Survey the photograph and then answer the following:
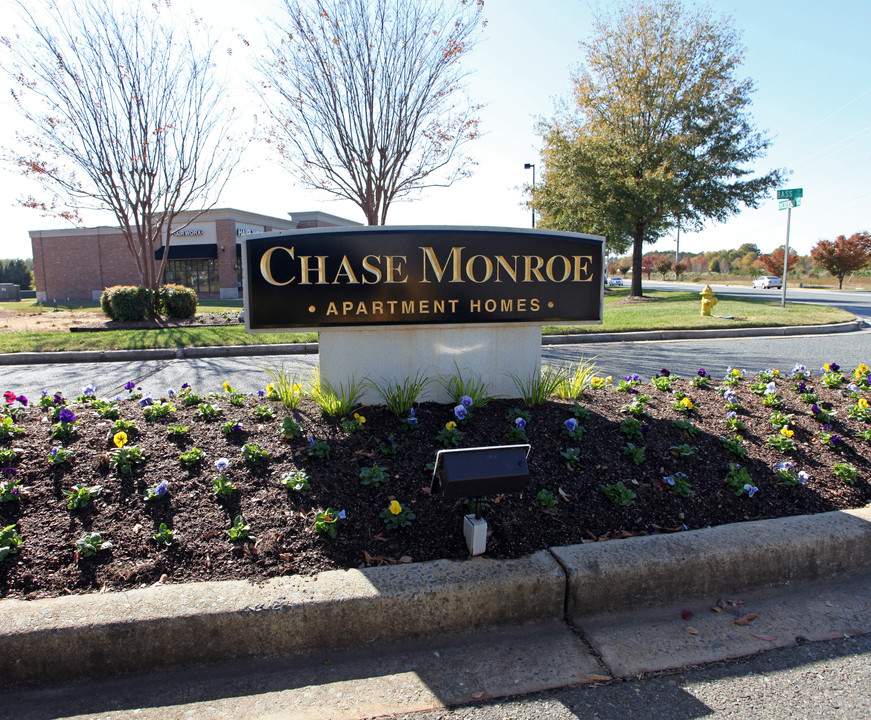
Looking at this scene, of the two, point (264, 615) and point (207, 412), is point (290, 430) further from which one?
point (264, 615)

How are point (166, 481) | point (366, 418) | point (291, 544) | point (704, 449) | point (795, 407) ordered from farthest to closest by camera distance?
point (795, 407)
point (366, 418)
point (704, 449)
point (166, 481)
point (291, 544)

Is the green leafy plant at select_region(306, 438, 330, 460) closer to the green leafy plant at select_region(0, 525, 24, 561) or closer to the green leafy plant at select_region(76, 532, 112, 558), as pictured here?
the green leafy plant at select_region(76, 532, 112, 558)

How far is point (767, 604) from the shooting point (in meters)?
2.58

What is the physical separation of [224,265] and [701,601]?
36.1m

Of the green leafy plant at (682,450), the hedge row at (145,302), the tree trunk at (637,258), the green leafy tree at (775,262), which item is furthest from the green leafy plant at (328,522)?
the green leafy tree at (775,262)

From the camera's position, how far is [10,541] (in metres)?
2.45

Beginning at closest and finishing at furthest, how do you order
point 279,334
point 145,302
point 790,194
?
point 279,334, point 790,194, point 145,302

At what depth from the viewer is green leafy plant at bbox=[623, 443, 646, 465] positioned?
3324 mm

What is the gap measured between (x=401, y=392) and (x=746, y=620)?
91.7 inches

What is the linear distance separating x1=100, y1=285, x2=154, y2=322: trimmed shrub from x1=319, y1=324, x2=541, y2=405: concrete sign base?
42.7ft

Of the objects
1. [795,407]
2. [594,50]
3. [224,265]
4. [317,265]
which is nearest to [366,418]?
[317,265]

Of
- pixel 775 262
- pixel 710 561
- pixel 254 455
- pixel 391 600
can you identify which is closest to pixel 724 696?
pixel 710 561

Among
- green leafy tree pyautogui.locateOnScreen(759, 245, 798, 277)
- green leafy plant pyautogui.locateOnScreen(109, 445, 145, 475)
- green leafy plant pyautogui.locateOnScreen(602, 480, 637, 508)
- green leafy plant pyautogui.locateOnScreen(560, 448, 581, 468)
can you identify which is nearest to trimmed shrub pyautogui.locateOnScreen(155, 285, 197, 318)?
green leafy plant pyautogui.locateOnScreen(109, 445, 145, 475)

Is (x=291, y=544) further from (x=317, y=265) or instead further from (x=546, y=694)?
(x=317, y=265)
